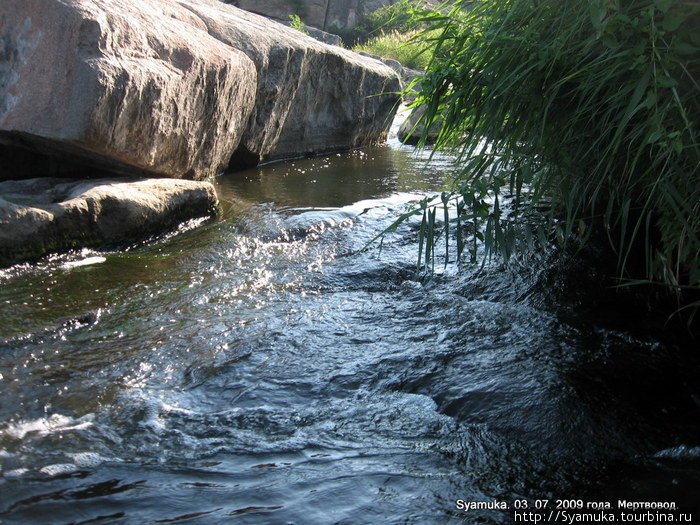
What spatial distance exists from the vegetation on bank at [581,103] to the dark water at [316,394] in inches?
23.9

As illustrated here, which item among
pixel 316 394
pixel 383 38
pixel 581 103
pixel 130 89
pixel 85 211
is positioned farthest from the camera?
pixel 383 38

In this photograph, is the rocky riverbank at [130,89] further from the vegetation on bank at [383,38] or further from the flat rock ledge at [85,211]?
the vegetation on bank at [383,38]

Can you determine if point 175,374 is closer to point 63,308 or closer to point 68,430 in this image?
point 68,430

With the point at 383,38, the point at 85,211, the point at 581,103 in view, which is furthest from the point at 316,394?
the point at 383,38

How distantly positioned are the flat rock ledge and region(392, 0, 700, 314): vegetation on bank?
261 cm

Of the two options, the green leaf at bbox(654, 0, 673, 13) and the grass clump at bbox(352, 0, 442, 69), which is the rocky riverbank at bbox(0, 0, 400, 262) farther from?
the green leaf at bbox(654, 0, 673, 13)

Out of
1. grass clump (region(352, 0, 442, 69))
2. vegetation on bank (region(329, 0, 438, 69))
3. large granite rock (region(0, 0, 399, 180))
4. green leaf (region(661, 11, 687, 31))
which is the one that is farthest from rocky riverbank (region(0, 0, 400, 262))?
vegetation on bank (region(329, 0, 438, 69))

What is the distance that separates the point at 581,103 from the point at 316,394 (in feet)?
5.56

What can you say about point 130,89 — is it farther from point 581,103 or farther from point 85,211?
point 581,103

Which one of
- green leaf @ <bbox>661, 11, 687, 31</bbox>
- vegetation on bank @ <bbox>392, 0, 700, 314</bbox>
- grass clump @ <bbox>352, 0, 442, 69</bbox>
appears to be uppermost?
grass clump @ <bbox>352, 0, 442, 69</bbox>

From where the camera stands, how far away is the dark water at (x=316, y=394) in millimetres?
2193

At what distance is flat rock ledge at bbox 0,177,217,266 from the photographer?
13.6ft

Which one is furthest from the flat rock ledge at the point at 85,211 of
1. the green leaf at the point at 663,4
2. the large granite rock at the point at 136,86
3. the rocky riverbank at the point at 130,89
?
the green leaf at the point at 663,4

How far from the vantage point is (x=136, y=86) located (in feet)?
15.8
